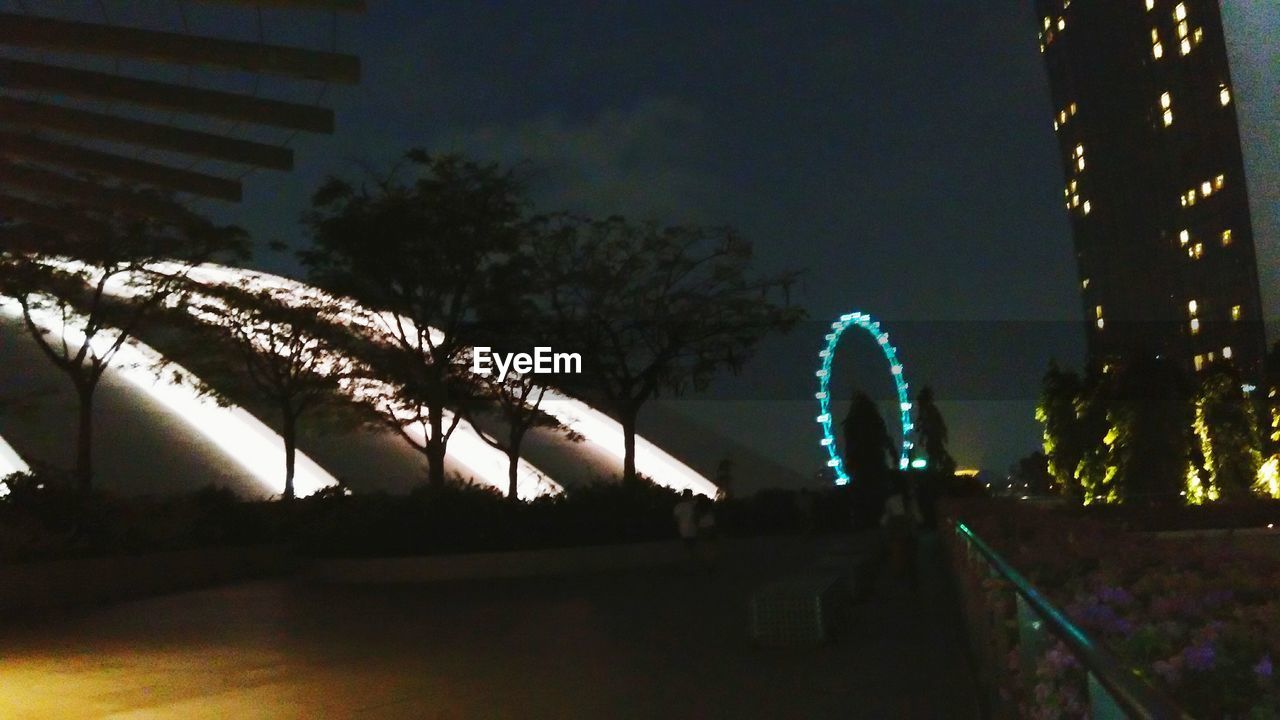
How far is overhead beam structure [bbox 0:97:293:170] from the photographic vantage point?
45.3 feet

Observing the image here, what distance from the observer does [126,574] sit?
1916 centimetres

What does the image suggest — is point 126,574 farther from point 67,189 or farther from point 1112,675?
point 1112,675

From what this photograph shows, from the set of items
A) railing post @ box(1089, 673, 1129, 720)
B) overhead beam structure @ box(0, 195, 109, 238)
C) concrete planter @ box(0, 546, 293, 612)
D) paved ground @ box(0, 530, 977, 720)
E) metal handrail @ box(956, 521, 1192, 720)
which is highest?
overhead beam structure @ box(0, 195, 109, 238)

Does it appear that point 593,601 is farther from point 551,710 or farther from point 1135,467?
point 1135,467

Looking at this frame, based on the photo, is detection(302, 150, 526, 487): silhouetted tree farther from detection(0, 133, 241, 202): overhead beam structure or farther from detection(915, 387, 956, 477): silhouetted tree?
detection(915, 387, 956, 477): silhouetted tree

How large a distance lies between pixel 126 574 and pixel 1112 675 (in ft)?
61.8

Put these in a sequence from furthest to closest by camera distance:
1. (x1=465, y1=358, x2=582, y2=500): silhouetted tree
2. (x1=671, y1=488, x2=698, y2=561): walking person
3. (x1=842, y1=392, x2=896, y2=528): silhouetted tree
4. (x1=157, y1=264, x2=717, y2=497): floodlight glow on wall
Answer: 1. (x1=842, y1=392, x2=896, y2=528): silhouetted tree
2. (x1=465, y1=358, x2=582, y2=500): silhouetted tree
3. (x1=157, y1=264, x2=717, y2=497): floodlight glow on wall
4. (x1=671, y1=488, x2=698, y2=561): walking person

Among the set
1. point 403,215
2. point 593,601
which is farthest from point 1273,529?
point 403,215

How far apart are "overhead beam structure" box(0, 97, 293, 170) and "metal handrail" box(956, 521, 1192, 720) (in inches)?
485

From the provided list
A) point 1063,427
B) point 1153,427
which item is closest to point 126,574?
point 1153,427

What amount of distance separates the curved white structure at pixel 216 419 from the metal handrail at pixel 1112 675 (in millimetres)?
27436

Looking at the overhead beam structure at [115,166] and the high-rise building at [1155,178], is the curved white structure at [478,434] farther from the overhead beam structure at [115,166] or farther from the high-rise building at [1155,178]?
the high-rise building at [1155,178]

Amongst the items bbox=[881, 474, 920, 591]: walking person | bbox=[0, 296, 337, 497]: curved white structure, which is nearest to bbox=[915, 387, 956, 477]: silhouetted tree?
bbox=[0, 296, 337, 497]: curved white structure

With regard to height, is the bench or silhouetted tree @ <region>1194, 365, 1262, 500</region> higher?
silhouetted tree @ <region>1194, 365, 1262, 500</region>
